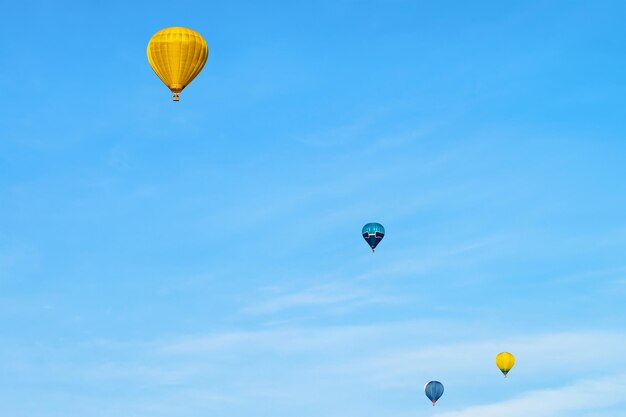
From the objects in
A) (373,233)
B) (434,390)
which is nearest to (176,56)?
(373,233)

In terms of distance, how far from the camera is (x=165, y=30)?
436ft

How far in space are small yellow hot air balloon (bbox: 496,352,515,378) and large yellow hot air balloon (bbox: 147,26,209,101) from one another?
72373 millimetres

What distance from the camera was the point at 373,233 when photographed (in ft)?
576

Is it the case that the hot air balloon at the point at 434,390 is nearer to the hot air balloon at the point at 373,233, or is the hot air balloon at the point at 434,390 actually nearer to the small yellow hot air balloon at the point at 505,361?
the small yellow hot air balloon at the point at 505,361

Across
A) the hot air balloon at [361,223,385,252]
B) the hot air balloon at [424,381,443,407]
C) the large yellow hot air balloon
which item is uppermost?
the hot air balloon at [361,223,385,252]

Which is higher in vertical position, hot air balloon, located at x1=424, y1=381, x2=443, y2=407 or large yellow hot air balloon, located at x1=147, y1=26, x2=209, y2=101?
large yellow hot air balloon, located at x1=147, y1=26, x2=209, y2=101

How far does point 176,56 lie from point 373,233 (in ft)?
175

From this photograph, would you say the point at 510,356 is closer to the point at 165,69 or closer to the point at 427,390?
the point at 427,390

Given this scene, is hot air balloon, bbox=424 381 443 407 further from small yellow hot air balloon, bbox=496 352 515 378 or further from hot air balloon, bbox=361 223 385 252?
hot air balloon, bbox=361 223 385 252

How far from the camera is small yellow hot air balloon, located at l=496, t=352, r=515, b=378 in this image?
7057 inches

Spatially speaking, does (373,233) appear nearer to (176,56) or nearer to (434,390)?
(434,390)

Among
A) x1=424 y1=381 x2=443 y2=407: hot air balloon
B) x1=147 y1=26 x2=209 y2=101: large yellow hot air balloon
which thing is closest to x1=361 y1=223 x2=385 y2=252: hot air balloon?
x1=424 y1=381 x2=443 y2=407: hot air balloon

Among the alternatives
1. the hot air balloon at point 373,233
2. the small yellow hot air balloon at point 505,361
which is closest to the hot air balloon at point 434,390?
the small yellow hot air balloon at point 505,361

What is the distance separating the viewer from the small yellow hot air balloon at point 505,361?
179 metres
